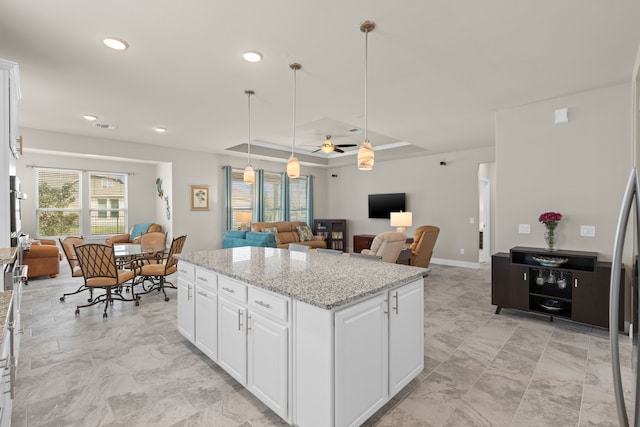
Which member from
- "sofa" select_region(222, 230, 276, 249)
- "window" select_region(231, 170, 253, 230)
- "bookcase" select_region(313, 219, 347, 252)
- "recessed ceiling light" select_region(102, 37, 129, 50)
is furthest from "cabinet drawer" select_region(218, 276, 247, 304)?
"bookcase" select_region(313, 219, 347, 252)

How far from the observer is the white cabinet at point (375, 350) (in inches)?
65.5

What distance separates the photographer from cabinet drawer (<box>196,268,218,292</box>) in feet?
8.16

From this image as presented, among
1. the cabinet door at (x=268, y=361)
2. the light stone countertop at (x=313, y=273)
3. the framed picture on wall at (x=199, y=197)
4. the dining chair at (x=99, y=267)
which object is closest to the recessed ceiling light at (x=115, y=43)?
the light stone countertop at (x=313, y=273)

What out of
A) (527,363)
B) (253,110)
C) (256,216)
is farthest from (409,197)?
(527,363)

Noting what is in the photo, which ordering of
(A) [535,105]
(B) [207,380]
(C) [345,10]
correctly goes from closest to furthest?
1. (C) [345,10]
2. (B) [207,380]
3. (A) [535,105]

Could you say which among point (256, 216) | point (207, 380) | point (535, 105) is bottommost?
point (207, 380)

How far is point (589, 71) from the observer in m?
3.02

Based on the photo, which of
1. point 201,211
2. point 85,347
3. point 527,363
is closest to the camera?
point 527,363

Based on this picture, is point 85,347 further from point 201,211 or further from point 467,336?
point 201,211

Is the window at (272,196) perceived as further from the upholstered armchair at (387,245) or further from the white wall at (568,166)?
the white wall at (568,166)

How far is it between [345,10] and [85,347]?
368 centimetres

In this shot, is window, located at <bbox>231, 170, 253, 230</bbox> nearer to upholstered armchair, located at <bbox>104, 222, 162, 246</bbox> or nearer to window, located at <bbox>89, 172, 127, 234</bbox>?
upholstered armchair, located at <bbox>104, 222, 162, 246</bbox>

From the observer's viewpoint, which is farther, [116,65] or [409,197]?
[409,197]

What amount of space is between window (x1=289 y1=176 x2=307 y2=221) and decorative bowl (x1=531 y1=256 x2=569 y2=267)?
261 inches
